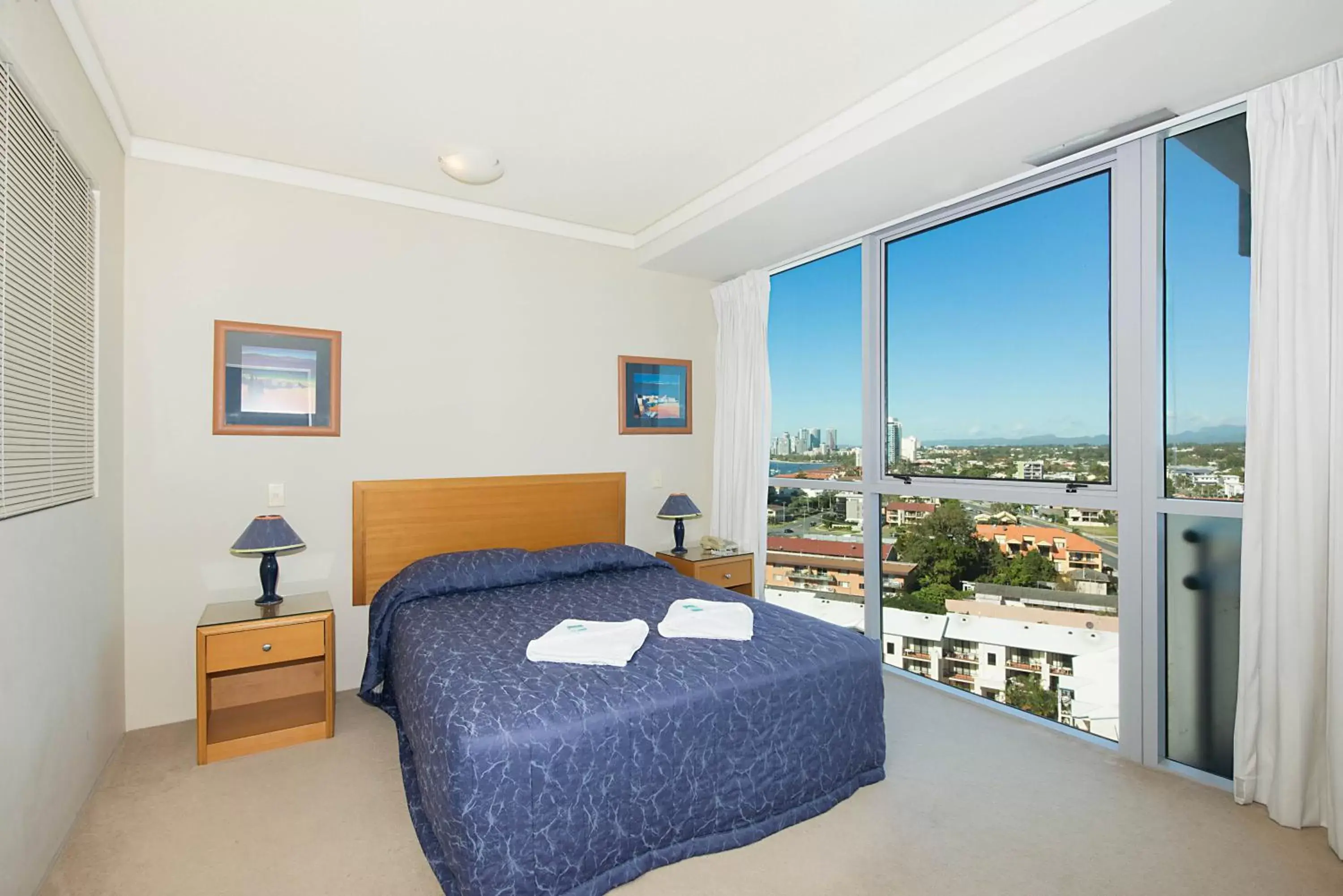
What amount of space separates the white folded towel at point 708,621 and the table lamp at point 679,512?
1260 millimetres

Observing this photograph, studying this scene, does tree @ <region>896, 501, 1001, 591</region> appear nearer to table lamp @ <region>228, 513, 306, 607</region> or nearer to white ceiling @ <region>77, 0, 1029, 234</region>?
white ceiling @ <region>77, 0, 1029, 234</region>

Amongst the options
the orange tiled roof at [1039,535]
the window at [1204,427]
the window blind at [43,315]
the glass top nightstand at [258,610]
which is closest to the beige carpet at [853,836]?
the window at [1204,427]

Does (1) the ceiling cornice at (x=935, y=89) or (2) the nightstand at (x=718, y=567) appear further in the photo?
(2) the nightstand at (x=718, y=567)

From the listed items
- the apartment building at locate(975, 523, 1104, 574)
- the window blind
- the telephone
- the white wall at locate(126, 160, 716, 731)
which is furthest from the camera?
the telephone

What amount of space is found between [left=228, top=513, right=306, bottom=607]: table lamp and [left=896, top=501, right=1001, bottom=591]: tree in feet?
9.72

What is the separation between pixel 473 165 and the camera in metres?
3.02

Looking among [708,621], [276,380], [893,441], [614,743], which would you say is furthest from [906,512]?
[276,380]

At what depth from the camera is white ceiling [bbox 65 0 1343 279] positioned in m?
2.03

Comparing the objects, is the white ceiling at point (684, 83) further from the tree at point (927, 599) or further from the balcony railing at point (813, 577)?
the balcony railing at point (813, 577)

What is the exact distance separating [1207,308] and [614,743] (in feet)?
8.57

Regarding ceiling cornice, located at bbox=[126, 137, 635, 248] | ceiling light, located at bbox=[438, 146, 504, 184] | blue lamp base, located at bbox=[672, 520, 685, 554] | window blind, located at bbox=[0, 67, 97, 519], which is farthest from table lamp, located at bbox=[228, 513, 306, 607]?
blue lamp base, located at bbox=[672, 520, 685, 554]

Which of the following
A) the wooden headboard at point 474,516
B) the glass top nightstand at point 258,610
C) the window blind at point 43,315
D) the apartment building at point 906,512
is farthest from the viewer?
the apartment building at point 906,512

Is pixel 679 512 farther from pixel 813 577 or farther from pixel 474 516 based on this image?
pixel 474 516

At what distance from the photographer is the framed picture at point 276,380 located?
9.93 feet
